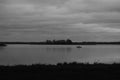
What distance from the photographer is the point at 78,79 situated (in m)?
12.2

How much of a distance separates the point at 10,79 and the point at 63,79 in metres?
3.42

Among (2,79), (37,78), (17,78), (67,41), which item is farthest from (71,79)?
(67,41)

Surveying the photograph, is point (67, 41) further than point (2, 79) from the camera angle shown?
Yes

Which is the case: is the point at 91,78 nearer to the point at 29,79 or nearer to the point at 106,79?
the point at 106,79

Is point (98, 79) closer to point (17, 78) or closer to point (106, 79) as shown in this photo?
point (106, 79)

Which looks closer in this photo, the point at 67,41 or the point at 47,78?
the point at 47,78

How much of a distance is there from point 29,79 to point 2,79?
1.71 meters

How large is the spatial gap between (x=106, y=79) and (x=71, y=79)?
2295 mm

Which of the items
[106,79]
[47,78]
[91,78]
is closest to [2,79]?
[47,78]

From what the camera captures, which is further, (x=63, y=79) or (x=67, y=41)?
(x=67, y=41)

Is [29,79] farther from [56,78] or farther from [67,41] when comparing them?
[67,41]

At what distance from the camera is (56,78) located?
12461mm

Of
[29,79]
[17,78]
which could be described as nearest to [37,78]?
[29,79]

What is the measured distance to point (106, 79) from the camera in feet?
40.0
